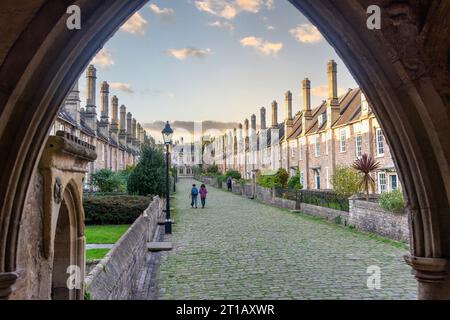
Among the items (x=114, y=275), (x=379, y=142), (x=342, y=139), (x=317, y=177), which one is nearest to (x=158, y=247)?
(x=114, y=275)

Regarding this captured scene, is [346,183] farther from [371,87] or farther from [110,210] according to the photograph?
[371,87]

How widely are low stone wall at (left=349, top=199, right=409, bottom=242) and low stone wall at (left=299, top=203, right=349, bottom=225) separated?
707 mm

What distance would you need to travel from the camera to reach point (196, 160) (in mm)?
128125

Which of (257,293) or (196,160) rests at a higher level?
(196,160)

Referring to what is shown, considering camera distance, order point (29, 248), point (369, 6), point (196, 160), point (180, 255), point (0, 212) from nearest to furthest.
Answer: point (0, 212) < point (369, 6) < point (29, 248) < point (180, 255) < point (196, 160)

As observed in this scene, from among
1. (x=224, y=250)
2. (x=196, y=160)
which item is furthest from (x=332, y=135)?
(x=196, y=160)

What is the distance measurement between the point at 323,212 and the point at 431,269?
18851 mm

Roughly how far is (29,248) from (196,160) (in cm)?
12519

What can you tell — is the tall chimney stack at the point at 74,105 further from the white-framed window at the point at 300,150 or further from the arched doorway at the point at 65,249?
the arched doorway at the point at 65,249

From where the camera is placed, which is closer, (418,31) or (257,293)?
(418,31)

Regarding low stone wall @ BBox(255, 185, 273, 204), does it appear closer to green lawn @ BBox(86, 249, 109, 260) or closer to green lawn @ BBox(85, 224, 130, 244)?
green lawn @ BBox(85, 224, 130, 244)

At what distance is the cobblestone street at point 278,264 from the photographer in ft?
25.8

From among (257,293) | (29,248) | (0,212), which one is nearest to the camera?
(0,212)
